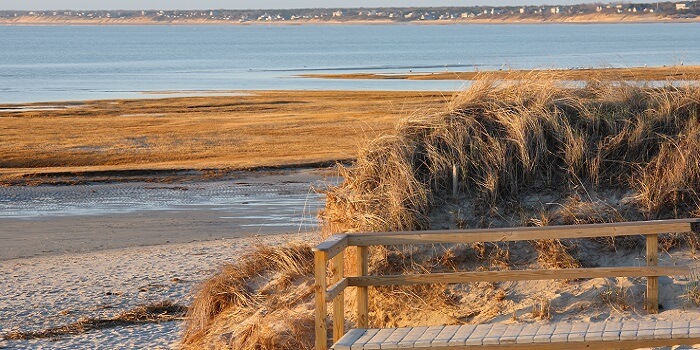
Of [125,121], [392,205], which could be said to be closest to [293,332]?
[392,205]

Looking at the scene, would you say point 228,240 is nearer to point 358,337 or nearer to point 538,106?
point 538,106

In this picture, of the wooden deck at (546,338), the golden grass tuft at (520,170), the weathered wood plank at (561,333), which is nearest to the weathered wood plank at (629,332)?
the wooden deck at (546,338)

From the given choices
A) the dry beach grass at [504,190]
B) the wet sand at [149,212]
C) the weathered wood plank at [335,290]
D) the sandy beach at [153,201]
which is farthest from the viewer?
the wet sand at [149,212]

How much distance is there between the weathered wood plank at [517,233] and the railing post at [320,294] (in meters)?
0.60

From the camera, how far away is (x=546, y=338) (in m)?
5.82

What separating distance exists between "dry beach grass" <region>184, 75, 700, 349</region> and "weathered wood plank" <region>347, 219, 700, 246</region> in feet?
3.38

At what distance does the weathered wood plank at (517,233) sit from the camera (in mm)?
6891

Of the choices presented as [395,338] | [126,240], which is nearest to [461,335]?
[395,338]

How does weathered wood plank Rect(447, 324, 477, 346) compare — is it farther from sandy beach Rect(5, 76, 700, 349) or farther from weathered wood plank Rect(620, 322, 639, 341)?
sandy beach Rect(5, 76, 700, 349)

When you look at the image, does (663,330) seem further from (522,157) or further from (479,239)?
(522,157)

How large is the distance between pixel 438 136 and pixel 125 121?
23.9m

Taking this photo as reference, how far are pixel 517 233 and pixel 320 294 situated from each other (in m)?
1.43

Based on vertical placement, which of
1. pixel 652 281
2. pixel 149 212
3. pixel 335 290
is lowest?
pixel 149 212

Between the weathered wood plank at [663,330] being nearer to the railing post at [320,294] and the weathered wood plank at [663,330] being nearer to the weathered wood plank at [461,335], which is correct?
the weathered wood plank at [461,335]
